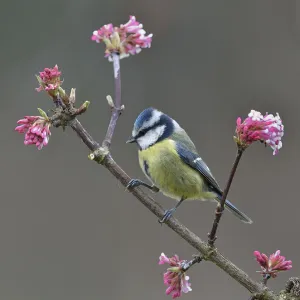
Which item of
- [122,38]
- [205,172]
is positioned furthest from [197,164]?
[122,38]

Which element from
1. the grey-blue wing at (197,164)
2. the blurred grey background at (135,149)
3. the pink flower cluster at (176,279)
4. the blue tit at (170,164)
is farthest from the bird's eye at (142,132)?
the blurred grey background at (135,149)

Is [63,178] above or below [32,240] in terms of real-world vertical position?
above

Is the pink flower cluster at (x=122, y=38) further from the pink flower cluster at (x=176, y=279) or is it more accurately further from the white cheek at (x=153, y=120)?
the white cheek at (x=153, y=120)

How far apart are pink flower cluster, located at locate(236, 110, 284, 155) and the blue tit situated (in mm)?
647

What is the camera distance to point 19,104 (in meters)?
3.98

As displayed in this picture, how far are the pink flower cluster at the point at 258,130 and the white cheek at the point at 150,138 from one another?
2.41ft

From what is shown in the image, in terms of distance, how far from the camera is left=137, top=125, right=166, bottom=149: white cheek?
1.65 meters

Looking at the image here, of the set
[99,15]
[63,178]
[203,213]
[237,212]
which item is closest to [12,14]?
[99,15]

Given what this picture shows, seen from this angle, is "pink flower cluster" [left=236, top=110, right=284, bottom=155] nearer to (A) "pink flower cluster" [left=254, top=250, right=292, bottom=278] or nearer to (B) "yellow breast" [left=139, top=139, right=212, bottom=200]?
(A) "pink flower cluster" [left=254, top=250, right=292, bottom=278]

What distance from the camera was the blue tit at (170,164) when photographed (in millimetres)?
1587

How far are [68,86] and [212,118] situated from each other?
100 cm

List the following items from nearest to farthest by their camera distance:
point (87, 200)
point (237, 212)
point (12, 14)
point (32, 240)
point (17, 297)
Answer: point (237, 212), point (17, 297), point (32, 240), point (87, 200), point (12, 14)

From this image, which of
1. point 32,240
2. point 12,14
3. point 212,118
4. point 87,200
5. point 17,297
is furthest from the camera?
point 12,14

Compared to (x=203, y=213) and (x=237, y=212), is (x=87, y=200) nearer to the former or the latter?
(x=203, y=213)
